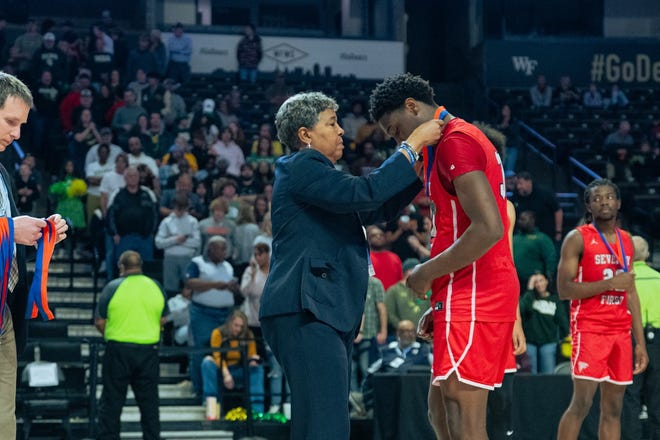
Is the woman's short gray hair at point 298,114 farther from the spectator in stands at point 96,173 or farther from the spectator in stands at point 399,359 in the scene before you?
the spectator in stands at point 96,173

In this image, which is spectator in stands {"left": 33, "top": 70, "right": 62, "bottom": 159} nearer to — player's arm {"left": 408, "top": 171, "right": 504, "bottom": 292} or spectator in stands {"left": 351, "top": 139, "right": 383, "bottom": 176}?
spectator in stands {"left": 351, "top": 139, "right": 383, "bottom": 176}

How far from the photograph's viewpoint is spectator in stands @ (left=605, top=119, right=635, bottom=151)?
725 inches

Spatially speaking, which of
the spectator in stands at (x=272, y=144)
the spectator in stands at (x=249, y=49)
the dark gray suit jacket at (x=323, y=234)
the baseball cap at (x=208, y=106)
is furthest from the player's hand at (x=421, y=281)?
the spectator in stands at (x=249, y=49)

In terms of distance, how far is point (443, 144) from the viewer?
474 centimetres

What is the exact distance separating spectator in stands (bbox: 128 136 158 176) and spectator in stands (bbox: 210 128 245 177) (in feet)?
4.37

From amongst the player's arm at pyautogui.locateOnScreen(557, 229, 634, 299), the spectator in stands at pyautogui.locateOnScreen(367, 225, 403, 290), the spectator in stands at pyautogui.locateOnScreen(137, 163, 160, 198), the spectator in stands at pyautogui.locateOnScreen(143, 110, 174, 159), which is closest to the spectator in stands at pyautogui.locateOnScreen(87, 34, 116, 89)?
the spectator in stands at pyautogui.locateOnScreen(143, 110, 174, 159)

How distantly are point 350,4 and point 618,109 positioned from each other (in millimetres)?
6734

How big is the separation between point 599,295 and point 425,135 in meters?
3.29

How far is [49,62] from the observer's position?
1664cm

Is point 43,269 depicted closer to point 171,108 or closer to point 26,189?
point 26,189

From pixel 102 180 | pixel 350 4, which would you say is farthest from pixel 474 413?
pixel 350 4

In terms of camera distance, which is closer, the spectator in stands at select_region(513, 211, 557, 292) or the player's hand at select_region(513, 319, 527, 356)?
the player's hand at select_region(513, 319, 527, 356)

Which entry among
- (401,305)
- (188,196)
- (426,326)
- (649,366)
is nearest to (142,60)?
(188,196)

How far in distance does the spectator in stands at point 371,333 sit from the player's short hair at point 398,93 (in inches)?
244
